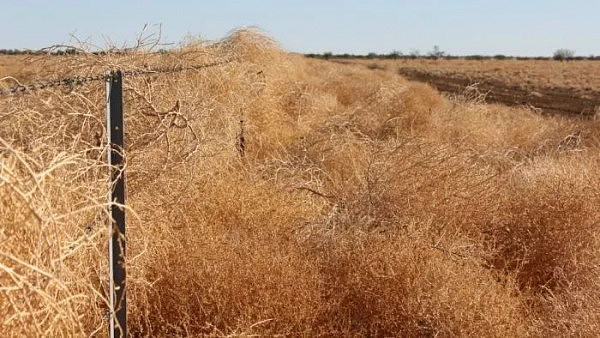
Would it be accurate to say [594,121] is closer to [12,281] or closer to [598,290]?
[598,290]

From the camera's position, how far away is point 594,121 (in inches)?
380

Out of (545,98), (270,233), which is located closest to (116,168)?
(270,233)

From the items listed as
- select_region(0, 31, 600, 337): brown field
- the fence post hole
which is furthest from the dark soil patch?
the fence post hole

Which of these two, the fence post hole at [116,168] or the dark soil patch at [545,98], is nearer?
the fence post hole at [116,168]

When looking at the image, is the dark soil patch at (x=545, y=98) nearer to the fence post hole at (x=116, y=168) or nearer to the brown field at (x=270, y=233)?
the brown field at (x=270, y=233)

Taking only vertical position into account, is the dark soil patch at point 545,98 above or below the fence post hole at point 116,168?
below

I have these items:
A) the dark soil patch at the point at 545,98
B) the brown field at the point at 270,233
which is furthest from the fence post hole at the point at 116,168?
the dark soil patch at the point at 545,98

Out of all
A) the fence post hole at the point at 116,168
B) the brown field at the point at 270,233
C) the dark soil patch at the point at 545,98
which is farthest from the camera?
the dark soil patch at the point at 545,98

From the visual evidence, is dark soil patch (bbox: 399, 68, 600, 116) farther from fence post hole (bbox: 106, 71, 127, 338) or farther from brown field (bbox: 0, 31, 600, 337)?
fence post hole (bbox: 106, 71, 127, 338)

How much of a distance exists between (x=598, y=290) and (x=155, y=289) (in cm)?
230

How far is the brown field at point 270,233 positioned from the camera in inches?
102

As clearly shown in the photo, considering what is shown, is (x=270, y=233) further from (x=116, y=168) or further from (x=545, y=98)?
(x=545, y=98)

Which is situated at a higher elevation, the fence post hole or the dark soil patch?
the fence post hole

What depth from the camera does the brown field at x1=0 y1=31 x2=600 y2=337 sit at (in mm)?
2582
